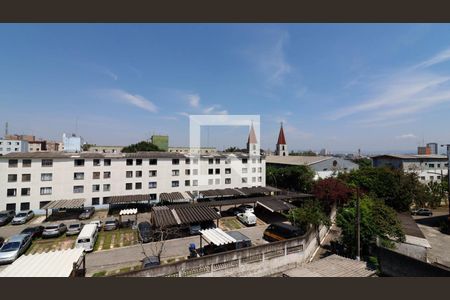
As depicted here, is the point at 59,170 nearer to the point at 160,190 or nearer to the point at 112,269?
the point at 160,190

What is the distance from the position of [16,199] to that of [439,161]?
241ft

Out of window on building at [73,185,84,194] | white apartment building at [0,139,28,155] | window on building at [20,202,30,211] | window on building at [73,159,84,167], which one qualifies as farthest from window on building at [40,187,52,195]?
white apartment building at [0,139,28,155]

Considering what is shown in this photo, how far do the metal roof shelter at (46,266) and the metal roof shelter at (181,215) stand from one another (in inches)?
352

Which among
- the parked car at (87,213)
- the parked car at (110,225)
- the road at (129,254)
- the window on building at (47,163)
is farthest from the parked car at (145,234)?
the window on building at (47,163)

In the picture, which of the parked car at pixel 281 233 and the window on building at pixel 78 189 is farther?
the window on building at pixel 78 189

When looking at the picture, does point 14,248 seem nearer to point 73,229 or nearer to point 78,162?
point 73,229

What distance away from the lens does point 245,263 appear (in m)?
13.2

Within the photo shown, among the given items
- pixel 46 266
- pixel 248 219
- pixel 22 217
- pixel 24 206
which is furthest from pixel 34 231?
pixel 248 219

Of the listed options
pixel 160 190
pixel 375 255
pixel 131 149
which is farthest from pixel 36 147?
pixel 375 255

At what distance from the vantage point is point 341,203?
2716cm

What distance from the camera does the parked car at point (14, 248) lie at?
1530 centimetres

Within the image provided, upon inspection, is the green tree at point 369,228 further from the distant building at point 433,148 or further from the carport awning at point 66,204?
the distant building at point 433,148

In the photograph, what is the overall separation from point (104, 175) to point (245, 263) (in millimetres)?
26382

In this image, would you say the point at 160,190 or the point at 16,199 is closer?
the point at 16,199
